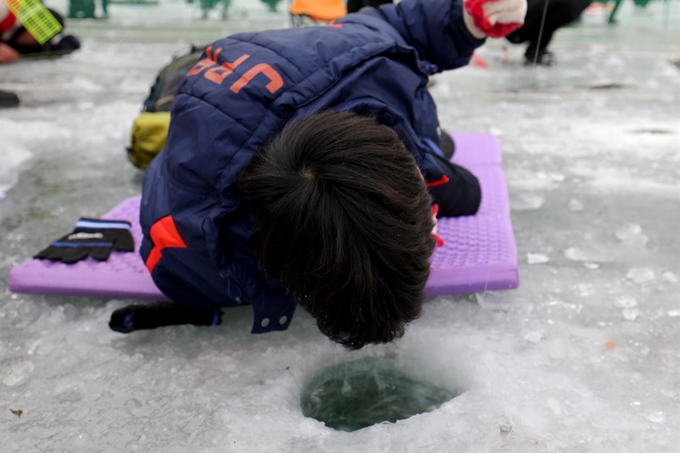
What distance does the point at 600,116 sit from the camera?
280 cm

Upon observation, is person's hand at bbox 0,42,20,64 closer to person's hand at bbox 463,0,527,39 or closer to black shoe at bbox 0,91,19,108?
black shoe at bbox 0,91,19,108

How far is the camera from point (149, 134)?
2.13 meters

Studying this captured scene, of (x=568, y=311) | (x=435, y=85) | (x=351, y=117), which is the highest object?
(x=351, y=117)

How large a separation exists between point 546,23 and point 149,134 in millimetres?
2259

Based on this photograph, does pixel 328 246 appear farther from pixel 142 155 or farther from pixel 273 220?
pixel 142 155

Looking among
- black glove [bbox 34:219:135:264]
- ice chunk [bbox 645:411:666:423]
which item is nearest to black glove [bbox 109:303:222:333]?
black glove [bbox 34:219:135:264]

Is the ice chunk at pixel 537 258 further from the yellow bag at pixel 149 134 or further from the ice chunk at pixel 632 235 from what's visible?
the yellow bag at pixel 149 134

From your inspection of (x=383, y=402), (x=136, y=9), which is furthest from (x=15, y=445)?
(x=136, y=9)

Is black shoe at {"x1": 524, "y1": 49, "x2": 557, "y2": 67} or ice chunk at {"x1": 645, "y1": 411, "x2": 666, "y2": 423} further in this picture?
black shoe at {"x1": 524, "y1": 49, "x2": 557, "y2": 67}

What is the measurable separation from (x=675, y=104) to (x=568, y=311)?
1.80m

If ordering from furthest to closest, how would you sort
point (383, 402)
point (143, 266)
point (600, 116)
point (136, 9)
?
point (136, 9)
point (600, 116)
point (143, 266)
point (383, 402)

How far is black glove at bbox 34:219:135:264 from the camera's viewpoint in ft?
5.52

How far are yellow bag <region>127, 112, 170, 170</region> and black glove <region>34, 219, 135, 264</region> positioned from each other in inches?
14.9

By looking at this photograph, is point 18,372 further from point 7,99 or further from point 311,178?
point 7,99
